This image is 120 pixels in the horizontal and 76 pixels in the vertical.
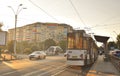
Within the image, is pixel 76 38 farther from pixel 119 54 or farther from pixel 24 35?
pixel 24 35

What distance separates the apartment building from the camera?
182500 mm

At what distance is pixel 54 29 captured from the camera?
188750 millimetres

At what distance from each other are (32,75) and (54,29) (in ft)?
559

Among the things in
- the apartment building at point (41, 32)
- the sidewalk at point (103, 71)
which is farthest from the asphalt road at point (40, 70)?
the apartment building at point (41, 32)

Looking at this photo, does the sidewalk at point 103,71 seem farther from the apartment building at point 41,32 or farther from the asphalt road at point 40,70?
the apartment building at point 41,32

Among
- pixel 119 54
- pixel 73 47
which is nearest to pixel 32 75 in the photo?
pixel 73 47

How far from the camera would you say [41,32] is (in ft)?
626

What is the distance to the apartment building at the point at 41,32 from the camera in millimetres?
182500

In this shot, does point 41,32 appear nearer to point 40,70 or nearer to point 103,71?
point 103,71

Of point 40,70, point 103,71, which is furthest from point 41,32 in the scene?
point 40,70

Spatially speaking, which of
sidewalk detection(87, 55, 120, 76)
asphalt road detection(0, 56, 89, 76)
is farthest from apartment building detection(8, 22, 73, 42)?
asphalt road detection(0, 56, 89, 76)

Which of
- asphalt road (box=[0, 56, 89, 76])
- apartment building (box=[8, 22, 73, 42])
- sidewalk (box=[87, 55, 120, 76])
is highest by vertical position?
apartment building (box=[8, 22, 73, 42])

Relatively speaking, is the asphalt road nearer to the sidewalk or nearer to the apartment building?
the sidewalk

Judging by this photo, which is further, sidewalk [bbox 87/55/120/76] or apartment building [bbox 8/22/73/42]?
apartment building [bbox 8/22/73/42]
